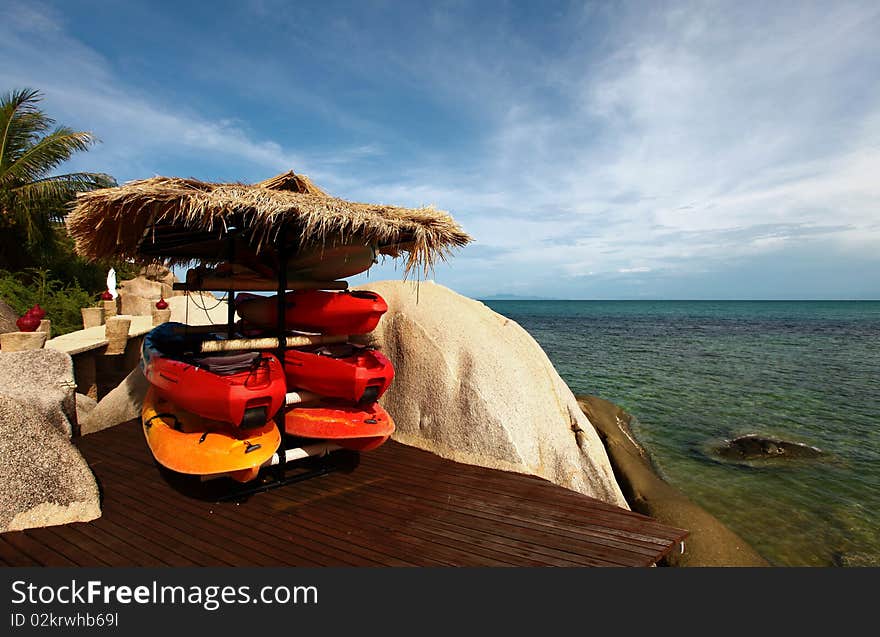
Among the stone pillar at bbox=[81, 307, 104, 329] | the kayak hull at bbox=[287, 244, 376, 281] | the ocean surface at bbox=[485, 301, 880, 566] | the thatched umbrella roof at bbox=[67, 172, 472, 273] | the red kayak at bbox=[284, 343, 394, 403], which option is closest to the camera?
the thatched umbrella roof at bbox=[67, 172, 472, 273]

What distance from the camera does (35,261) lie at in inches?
699

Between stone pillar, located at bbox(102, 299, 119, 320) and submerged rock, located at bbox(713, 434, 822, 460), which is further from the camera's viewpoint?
stone pillar, located at bbox(102, 299, 119, 320)

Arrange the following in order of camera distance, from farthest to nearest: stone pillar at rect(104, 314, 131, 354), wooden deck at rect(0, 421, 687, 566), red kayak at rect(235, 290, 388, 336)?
stone pillar at rect(104, 314, 131, 354)
red kayak at rect(235, 290, 388, 336)
wooden deck at rect(0, 421, 687, 566)

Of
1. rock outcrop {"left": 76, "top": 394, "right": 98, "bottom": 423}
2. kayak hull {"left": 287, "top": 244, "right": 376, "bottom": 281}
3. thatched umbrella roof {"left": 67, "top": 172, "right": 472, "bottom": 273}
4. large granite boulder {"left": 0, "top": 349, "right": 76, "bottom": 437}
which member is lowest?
rock outcrop {"left": 76, "top": 394, "right": 98, "bottom": 423}

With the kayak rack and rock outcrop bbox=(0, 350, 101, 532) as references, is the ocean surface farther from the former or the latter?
rock outcrop bbox=(0, 350, 101, 532)

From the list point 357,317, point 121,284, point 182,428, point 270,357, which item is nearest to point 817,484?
point 357,317

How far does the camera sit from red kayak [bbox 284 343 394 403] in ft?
18.4

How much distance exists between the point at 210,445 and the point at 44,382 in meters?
3.59

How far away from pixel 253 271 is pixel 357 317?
184 centimetres

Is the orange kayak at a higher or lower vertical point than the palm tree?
→ lower

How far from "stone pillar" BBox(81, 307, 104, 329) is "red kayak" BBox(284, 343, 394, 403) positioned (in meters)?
12.5

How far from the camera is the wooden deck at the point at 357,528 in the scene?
4.00 metres

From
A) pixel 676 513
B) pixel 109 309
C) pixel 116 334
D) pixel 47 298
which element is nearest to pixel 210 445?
pixel 676 513

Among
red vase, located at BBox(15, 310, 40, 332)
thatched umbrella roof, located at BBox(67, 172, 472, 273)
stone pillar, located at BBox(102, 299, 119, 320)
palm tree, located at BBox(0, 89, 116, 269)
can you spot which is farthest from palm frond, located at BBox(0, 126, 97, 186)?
thatched umbrella roof, located at BBox(67, 172, 472, 273)
